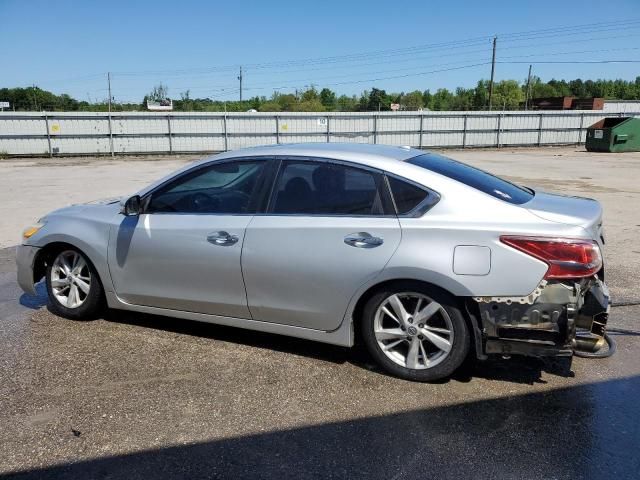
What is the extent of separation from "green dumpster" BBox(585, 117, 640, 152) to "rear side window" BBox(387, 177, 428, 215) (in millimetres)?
26895

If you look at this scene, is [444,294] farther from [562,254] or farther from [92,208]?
[92,208]

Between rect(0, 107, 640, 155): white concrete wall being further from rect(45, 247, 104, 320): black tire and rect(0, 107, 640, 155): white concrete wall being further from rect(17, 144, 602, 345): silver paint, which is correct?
rect(17, 144, 602, 345): silver paint

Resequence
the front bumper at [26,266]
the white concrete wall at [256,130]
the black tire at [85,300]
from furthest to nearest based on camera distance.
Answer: the white concrete wall at [256,130]
the front bumper at [26,266]
the black tire at [85,300]

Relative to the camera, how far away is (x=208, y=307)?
13.4 feet

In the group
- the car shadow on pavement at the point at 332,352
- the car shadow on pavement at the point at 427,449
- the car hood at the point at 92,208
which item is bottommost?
the car shadow on pavement at the point at 332,352

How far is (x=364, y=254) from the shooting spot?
137 inches

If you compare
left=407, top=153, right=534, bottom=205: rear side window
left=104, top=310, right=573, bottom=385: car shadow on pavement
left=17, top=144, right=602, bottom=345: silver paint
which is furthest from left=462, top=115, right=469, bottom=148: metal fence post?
left=104, top=310, right=573, bottom=385: car shadow on pavement

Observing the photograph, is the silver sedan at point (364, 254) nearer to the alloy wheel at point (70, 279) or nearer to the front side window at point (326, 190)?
the front side window at point (326, 190)

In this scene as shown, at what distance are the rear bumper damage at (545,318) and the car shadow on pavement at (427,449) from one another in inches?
14.2

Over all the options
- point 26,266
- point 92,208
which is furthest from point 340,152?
point 26,266

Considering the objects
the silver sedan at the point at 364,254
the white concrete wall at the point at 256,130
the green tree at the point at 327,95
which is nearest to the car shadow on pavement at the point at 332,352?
the silver sedan at the point at 364,254

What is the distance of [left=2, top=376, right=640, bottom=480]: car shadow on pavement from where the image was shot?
2.69 meters

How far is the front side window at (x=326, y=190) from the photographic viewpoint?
3.62 meters

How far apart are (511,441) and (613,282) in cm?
359
